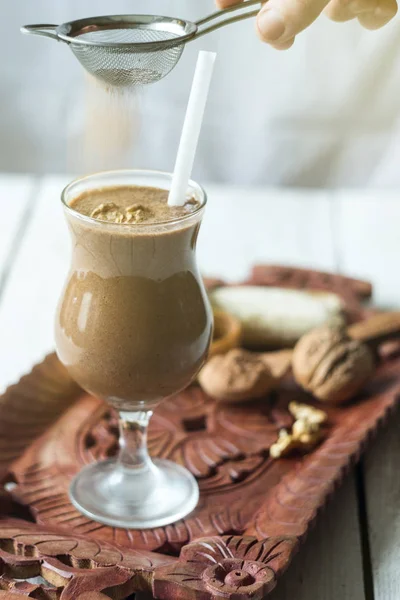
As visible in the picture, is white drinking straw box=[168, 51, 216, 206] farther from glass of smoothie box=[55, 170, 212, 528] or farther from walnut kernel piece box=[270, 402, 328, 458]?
walnut kernel piece box=[270, 402, 328, 458]

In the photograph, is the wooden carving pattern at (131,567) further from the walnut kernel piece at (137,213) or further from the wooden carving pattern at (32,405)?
the walnut kernel piece at (137,213)

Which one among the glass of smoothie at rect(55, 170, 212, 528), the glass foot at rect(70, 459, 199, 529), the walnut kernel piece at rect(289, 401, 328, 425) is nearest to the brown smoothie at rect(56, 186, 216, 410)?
the glass of smoothie at rect(55, 170, 212, 528)

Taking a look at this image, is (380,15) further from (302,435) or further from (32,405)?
(32,405)

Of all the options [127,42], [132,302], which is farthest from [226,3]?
[132,302]

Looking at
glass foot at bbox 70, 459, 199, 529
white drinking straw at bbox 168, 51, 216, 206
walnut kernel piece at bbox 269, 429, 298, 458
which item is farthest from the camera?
walnut kernel piece at bbox 269, 429, 298, 458

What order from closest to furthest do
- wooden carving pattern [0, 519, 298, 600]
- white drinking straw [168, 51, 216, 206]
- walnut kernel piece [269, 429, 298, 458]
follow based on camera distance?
wooden carving pattern [0, 519, 298, 600]
white drinking straw [168, 51, 216, 206]
walnut kernel piece [269, 429, 298, 458]

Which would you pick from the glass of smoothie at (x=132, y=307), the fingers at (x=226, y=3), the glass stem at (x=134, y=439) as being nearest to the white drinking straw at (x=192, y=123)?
the glass of smoothie at (x=132, y=307)
